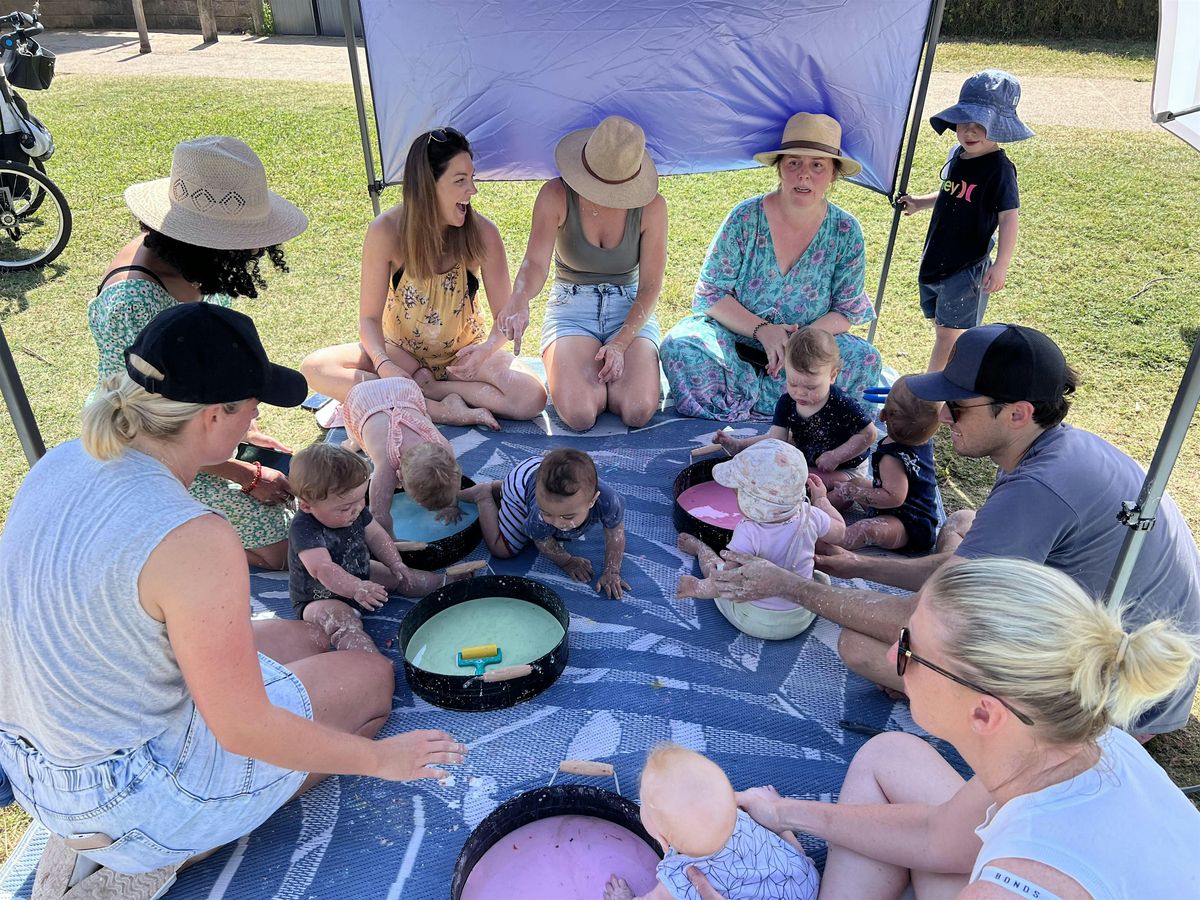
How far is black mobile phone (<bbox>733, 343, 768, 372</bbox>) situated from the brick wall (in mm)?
15130

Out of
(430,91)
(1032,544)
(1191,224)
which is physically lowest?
(1191,224)

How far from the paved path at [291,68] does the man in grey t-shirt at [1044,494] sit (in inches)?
325

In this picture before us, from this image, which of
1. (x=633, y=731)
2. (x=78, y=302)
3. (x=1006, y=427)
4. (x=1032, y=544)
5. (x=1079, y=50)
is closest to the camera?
(x=1032, y=544)

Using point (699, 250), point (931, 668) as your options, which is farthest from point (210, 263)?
point (699, 250)

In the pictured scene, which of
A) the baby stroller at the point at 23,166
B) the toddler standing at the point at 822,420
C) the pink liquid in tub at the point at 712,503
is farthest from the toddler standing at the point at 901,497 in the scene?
the baby stroller at the point at 23,166

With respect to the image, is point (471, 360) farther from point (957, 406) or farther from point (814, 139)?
point (957, 406)

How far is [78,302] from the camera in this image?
219 inches

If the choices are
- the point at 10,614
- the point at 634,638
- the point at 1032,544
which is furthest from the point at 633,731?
the point at 10,614

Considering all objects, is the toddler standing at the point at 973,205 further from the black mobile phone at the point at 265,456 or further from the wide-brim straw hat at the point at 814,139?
the black mobile phone at the point at 265,456

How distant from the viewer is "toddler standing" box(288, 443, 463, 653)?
2535 mm

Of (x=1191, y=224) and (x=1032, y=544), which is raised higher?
(x=1032, y=544)

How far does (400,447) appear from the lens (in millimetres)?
3305

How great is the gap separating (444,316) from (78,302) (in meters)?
3.22

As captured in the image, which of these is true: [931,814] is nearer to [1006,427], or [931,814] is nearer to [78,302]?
[1006,427]
